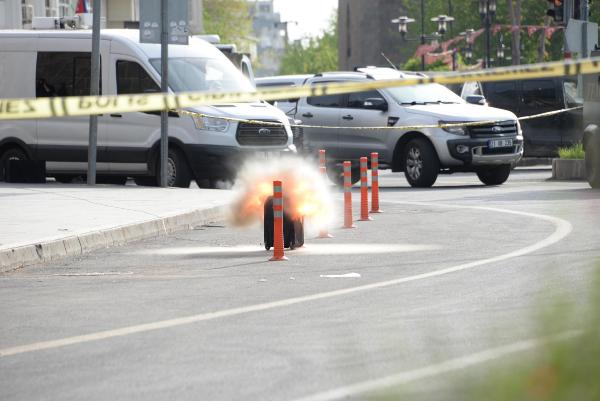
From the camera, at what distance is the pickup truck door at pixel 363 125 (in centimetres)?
2445

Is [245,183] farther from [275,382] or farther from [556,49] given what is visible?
[556,49]

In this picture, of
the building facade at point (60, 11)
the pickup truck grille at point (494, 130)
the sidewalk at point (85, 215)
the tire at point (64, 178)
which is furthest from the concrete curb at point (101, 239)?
the building facade at point (60, 11)

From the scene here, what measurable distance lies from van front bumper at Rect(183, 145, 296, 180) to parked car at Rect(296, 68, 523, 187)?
300cm

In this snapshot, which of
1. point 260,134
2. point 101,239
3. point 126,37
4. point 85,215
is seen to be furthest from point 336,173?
point 101,239

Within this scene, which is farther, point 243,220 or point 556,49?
point 556,49

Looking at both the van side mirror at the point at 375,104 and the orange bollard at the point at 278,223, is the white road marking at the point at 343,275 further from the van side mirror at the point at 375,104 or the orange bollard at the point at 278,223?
the van side mirror at the point at 375,104

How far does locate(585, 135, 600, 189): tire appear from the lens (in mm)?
20406

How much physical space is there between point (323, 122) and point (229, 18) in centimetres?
8103

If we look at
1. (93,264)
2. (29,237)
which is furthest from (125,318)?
(29,237)

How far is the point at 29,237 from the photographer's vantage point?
12984mm

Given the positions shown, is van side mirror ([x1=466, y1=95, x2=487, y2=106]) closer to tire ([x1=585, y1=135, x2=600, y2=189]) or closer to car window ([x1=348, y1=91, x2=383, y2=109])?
car window ([x1=348, y1=91, x2=383, y2=109])

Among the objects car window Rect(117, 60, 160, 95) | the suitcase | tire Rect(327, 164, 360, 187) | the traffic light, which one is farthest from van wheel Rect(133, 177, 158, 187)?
the traffic light

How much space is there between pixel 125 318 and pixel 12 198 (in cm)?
1042

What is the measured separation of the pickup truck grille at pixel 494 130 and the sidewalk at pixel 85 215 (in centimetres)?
494
